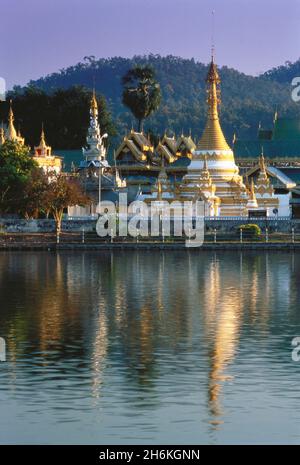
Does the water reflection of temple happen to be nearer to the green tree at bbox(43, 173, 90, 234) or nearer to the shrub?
the shrub

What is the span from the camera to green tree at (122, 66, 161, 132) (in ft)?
337

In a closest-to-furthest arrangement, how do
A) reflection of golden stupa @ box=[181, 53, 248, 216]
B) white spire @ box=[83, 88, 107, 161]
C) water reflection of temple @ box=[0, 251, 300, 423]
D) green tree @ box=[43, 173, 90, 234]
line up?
water reflection of temple @ box=[0, 251, 300, 423] < green tree @ box=[43, 173, 90, 234] < reflection of golden stupa @ box=[181, 53, 248, 216] < white spire @ box=[83, 88, 107, 161]

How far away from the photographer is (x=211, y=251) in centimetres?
6444

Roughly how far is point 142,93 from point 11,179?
32705 mm

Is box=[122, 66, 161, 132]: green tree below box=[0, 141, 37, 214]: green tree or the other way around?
the other way around

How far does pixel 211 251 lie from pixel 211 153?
12095 mm

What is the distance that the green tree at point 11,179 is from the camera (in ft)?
235

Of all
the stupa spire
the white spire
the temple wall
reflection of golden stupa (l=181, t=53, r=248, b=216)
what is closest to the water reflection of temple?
the temple wall

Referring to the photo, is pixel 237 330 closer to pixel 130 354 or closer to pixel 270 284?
pixel 130 354

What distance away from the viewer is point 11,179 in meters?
71.8

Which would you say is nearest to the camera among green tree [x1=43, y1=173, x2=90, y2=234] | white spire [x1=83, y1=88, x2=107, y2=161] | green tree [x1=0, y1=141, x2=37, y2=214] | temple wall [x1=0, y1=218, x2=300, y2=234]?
temple wall [x1=0, y1=218, x2=300, y2=234]

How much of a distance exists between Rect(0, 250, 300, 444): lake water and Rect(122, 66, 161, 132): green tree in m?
52.9

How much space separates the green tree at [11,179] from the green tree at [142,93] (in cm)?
2920

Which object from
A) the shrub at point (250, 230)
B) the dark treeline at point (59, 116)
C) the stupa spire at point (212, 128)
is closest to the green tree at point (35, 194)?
the stupa spire at point (212, 128)
